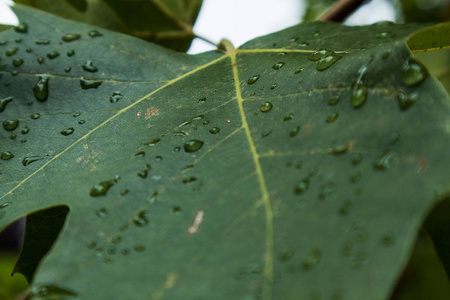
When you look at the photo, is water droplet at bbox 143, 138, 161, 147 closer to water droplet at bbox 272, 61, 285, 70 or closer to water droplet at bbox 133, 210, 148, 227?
water droplet at bbox 133, 210, 148, 227

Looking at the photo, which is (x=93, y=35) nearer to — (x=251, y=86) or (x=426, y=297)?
(x=251, y=86)

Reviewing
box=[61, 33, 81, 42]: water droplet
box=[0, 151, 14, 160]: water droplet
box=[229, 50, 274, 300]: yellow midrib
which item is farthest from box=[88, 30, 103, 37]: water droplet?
box=[229, 50, 274, 300]: yellow midrib

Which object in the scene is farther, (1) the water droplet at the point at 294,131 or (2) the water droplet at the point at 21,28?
(2) the water droplet at the point at 21,28

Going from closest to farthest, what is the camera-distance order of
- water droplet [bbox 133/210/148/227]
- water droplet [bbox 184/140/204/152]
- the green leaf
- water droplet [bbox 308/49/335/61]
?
water droplet [bbox 133/210/148/227], water droplet [bbox 184/140/204/152], water droplet [bbox 308/49/335/61], the green leaf

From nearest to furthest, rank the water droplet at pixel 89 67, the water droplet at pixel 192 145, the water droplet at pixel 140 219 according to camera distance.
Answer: the water droplet at pixel 140 219 → the water droplet at pixel 192 145 → the water droplet at pixel 89 67

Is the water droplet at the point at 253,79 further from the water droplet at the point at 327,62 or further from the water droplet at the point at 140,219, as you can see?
the water droplet at the point at 140,219

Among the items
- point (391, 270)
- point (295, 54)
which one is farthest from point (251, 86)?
point (391, 270)

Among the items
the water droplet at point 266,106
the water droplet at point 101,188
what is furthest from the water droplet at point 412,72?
the water droplet at point 101,188
